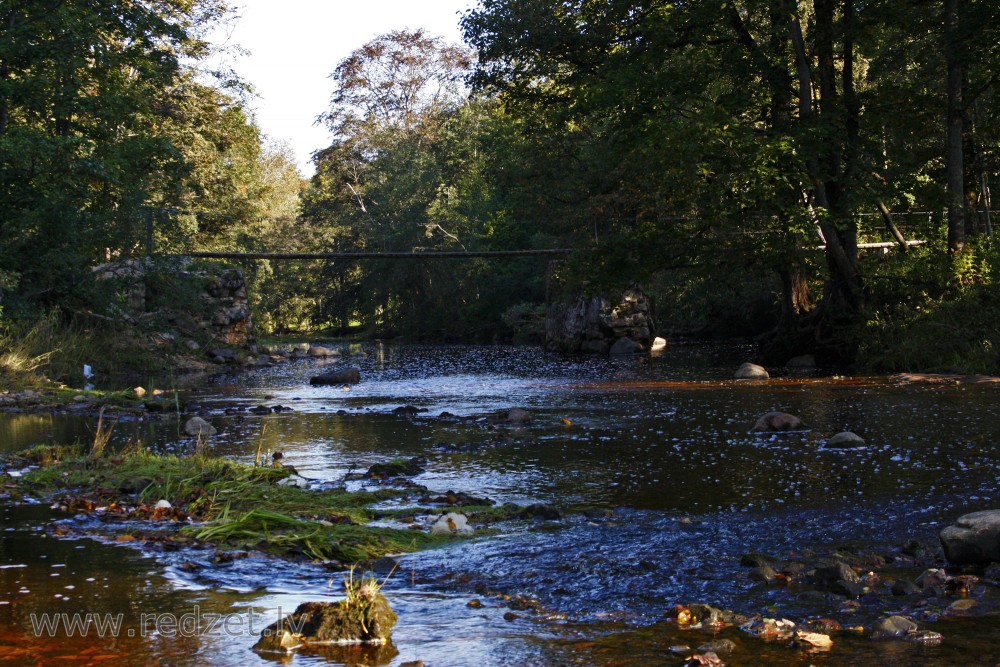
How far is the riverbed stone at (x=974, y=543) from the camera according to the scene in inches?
197

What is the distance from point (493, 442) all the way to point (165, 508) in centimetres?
438

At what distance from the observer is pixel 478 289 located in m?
41.3

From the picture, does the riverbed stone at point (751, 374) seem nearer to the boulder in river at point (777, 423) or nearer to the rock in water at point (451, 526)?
the boulder in river at point (777, 423)

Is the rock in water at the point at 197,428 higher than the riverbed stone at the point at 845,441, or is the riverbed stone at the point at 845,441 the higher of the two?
the rock in water at the point at 197,428

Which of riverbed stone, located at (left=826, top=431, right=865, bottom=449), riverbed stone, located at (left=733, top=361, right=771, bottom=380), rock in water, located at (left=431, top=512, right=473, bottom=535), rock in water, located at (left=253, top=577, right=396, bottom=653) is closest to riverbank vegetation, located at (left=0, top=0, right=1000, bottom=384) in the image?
riverbed stone, located at (left=733, top=361, right=771, bottom=380)

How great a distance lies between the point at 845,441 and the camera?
9.09 m

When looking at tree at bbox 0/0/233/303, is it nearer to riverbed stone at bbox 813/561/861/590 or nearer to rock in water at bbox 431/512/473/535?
rock in water at bbox 431/512/473/535

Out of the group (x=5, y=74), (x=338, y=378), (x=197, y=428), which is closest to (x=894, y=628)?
(x=197, y=428)

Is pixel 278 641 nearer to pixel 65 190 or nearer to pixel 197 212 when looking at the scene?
pixel 65 190

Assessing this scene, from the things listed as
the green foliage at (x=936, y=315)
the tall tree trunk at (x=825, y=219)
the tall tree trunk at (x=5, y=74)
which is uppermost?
the tall tree trunk at (x=5, y=74)

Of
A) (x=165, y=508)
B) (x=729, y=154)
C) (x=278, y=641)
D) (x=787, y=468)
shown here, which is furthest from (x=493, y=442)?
(x=729, y=154)

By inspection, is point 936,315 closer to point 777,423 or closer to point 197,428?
point 777,423

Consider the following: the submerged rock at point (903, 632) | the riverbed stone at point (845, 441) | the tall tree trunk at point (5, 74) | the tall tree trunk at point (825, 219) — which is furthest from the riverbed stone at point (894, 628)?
the tall tree trunk at point (5, 74)

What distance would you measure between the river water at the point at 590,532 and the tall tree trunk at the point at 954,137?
4.89m
